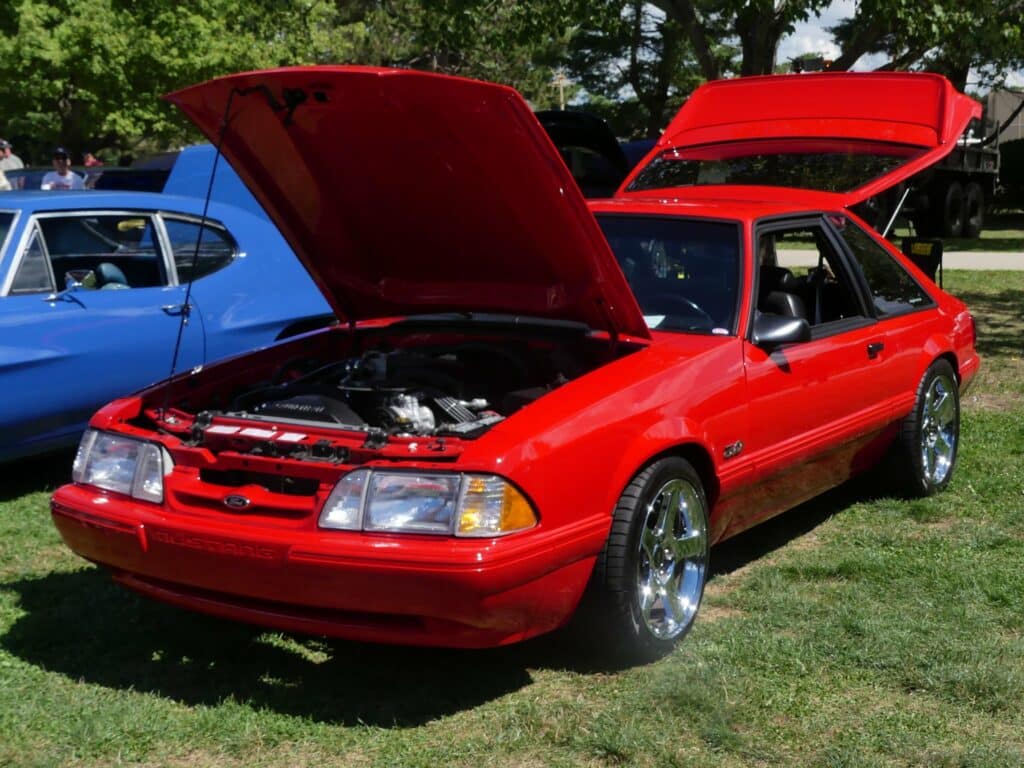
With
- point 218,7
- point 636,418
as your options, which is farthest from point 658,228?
point 218,7

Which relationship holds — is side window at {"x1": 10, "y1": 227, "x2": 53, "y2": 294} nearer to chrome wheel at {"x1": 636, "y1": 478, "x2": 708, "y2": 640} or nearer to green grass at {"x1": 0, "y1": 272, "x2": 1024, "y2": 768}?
green grass at {"x1": 0, "y1": 272, "x2": 1024, "y2": 768}

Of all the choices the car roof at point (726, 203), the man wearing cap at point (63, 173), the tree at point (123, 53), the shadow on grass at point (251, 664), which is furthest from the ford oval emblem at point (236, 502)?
the tree at point (123, 53)

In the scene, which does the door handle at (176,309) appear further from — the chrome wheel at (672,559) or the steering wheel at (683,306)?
the chrome wheel at (672,559)

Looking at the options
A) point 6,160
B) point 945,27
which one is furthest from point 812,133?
point 6,160

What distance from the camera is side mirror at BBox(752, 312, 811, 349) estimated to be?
187 inches

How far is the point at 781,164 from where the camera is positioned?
707cm

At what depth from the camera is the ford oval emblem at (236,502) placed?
154 inches

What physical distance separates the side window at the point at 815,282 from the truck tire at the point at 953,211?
57.9 feet

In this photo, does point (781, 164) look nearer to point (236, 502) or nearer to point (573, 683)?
point (573, 683)

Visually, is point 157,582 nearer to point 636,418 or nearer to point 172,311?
point 636,418

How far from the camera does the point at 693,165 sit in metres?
7.25

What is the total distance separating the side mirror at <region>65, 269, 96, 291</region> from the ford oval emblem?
2888 millimetres

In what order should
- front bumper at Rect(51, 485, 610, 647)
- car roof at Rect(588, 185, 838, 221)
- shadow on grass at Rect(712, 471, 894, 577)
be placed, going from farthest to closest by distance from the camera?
1. shadow on grass at Rect(712, 471, 894, 577)
2. car roof at Rect(588, 185, 838, 221)
3. front bumper at Rect(51, 485, 610, 647)

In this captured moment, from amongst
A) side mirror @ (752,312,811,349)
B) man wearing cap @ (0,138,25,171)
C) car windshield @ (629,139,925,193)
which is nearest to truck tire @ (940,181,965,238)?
man wearing cap @ (0,138,25,171)
